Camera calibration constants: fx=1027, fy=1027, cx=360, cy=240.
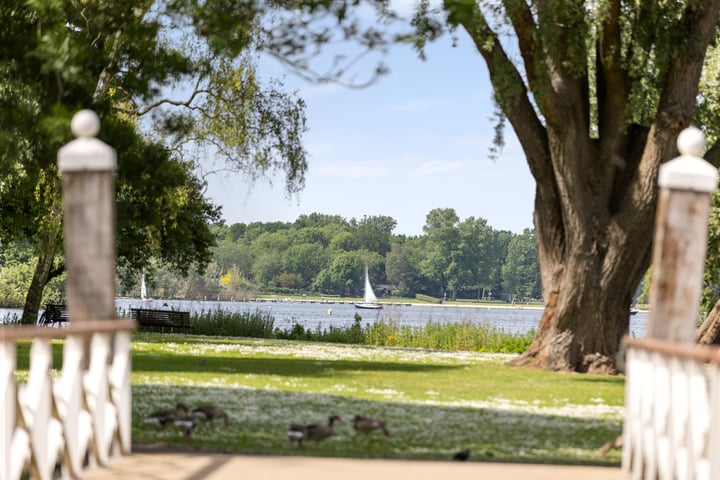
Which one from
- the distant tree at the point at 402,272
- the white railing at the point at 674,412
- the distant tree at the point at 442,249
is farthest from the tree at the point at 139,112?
the distant tree at the point at 442,249

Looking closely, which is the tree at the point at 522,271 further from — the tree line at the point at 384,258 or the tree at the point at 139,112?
the tree at the point at 139,112

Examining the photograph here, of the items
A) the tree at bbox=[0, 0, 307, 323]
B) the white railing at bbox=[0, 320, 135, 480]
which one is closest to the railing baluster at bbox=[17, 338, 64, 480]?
the white railing at bbox=[0, 320, 135, 480]

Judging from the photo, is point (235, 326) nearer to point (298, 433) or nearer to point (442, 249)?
point (298, 433)

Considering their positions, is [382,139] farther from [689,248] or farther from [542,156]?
[689,248]

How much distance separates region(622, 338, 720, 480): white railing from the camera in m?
6.95

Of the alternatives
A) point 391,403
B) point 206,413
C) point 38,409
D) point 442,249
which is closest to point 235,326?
point 391,403

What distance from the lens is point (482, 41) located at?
20.3 meters

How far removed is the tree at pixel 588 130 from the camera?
64.4 feet

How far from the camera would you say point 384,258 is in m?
168

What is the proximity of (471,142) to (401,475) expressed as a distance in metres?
120

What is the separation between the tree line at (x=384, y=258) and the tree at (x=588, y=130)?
5256 inches

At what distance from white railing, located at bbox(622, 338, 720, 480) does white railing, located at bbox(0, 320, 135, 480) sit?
4.41 meters

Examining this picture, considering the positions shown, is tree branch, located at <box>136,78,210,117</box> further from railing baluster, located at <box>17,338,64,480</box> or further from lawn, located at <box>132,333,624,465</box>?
railing baluster, located at <box>17,338,64,480</box>

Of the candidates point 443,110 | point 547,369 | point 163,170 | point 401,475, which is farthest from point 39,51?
point 443,110
